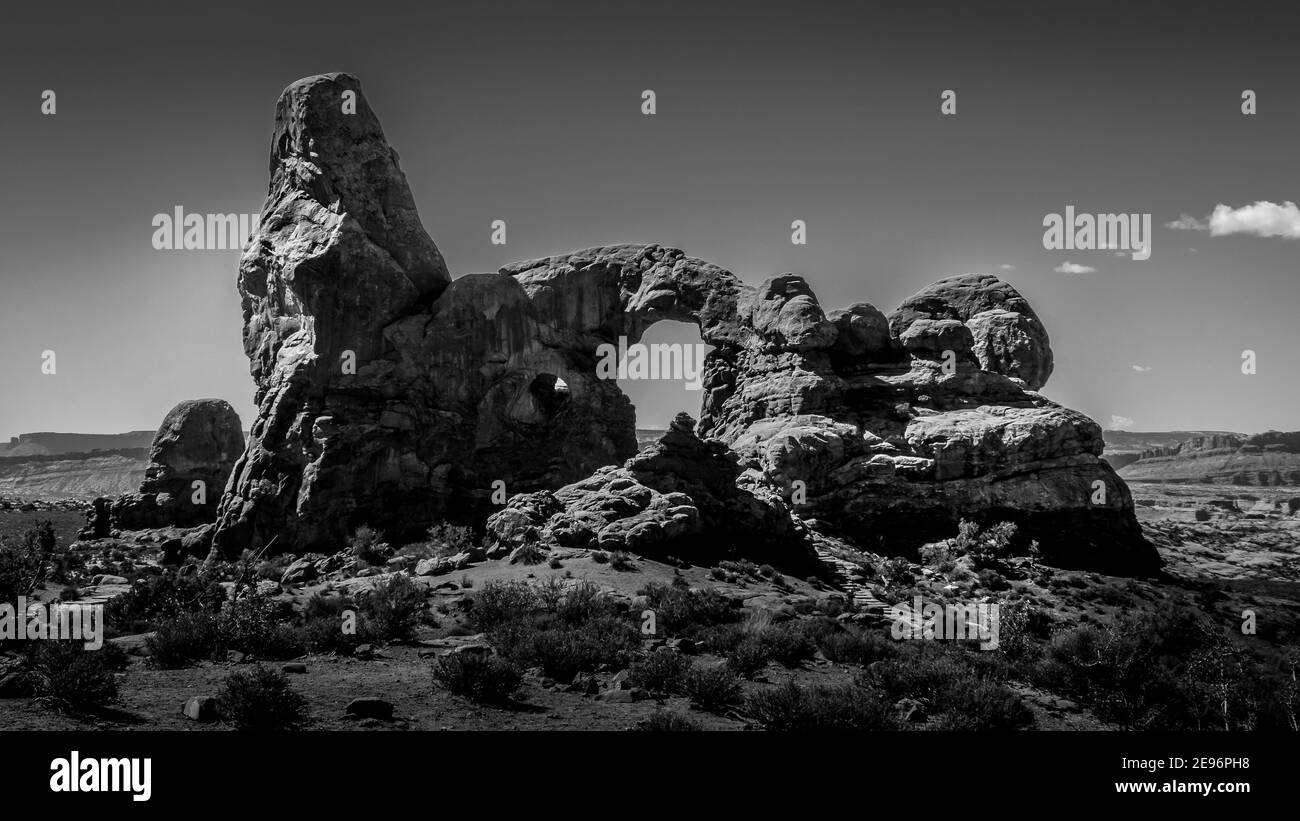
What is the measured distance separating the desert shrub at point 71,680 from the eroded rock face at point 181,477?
44.1 metres

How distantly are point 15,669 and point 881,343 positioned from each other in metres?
37.4

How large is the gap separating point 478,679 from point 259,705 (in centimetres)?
285

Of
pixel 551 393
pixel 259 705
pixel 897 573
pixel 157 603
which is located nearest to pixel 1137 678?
pixel 259 705

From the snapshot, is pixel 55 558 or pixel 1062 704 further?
pixel 55 558

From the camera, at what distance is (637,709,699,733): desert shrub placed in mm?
10250

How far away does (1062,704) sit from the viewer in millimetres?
13219

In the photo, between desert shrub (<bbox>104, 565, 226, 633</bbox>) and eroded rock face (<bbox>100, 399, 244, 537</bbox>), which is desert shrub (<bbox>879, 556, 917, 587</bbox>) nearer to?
desert shrub (<bbox>104, 565, 226, 633</bbox>)

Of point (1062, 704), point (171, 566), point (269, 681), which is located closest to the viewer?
point (269, 681)

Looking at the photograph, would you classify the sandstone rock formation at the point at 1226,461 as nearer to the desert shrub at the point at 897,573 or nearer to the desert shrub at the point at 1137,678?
the desert shrub at the point at 897,573

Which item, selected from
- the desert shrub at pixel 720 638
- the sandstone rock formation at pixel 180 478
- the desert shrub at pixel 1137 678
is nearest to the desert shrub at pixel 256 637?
the desert shrub at pixel 720 638

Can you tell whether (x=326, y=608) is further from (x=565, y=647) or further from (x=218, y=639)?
(x=565, y=647)

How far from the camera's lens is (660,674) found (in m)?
12.8

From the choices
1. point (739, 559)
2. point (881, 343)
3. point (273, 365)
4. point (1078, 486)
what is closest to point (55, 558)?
point (273, 365)
